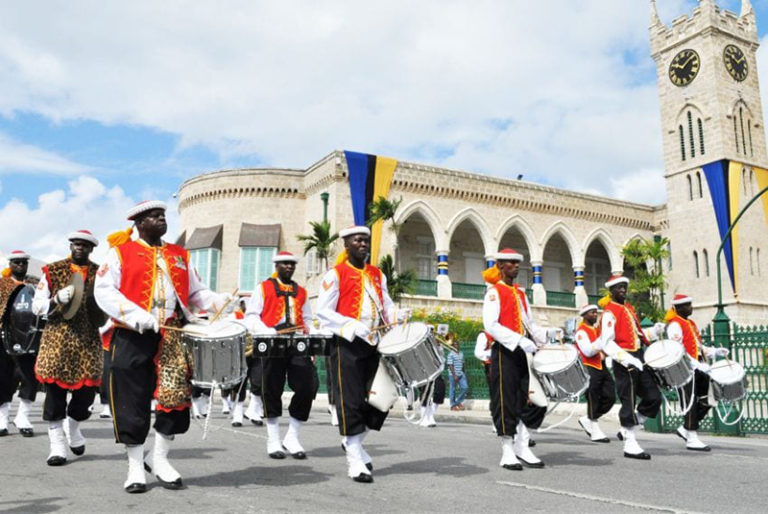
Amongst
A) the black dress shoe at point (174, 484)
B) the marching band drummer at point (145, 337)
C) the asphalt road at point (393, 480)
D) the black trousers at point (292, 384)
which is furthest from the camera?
the black trousers at point (292, 384)

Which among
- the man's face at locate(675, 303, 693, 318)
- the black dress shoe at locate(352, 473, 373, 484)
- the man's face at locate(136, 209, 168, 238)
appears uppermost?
the man's face at locate(136, 209, 168, 238)

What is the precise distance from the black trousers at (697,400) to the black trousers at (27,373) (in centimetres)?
758

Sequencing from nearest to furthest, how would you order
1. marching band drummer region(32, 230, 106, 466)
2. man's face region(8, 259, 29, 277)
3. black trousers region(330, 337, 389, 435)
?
black trousers region(330, 337, 389, 435) < marching band drummer region(32, 230, 106, 466) < man's face region(8, 259, 29, 277)

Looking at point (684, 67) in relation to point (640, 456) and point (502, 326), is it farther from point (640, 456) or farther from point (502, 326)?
point (502, 326)

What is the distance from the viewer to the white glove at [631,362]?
25.8ft

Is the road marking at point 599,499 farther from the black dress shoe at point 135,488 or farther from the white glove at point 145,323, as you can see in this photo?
the white glove at point 145,323

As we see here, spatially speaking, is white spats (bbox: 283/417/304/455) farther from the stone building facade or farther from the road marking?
the stone building facade

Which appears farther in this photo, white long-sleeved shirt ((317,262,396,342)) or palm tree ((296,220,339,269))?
palm tree ((296,220,339,269))

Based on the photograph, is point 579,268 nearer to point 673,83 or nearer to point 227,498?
point 673,83

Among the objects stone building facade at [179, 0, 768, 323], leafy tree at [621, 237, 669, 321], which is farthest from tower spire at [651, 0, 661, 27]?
leafy tree at [621, 237, 669, 321]

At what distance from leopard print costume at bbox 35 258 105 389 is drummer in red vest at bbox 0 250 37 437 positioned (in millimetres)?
Result: 2002

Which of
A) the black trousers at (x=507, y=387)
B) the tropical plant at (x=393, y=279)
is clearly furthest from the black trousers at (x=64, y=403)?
the tropical plant at (x=393, y=279)

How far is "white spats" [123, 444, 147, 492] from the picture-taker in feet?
16.0

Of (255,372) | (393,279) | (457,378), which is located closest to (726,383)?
(255,372)
